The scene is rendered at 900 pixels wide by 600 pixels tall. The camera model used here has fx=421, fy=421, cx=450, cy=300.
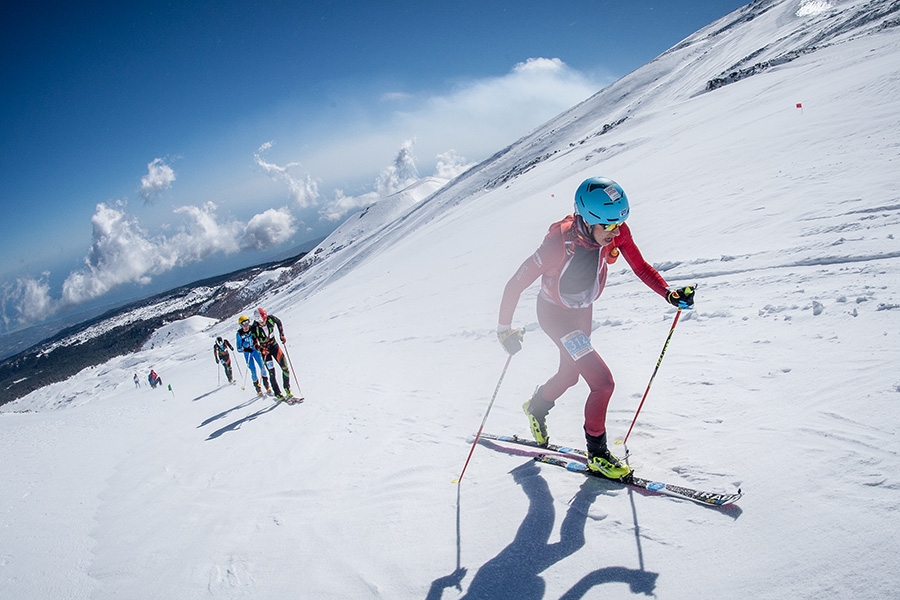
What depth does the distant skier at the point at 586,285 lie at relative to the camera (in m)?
3.98

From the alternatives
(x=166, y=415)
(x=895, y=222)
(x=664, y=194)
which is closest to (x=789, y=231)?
(x=895, y=222)

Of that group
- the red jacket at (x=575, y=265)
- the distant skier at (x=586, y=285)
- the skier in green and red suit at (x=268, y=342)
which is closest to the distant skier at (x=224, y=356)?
the skier in green and red suit at (x=268, y=342)

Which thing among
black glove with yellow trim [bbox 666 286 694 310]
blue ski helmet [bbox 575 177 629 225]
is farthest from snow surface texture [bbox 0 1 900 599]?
blue ski helmet [bbox 575 177 629 225]

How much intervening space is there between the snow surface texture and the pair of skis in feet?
0.35

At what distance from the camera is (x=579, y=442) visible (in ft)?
16.9

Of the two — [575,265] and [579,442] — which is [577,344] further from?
[579,442]

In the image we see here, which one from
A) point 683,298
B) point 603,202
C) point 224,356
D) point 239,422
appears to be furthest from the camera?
point 224,356

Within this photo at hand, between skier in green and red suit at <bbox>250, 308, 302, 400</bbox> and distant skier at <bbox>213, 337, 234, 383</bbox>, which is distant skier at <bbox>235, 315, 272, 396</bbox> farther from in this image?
distant skier at <bbox>213, 337, 234, 383</bbox>

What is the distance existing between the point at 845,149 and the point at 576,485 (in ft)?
45.6

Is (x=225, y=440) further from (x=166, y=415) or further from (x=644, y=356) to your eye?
(x=644, y=356)

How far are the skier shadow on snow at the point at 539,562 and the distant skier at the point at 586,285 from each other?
0.58 metres

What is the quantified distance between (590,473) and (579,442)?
865 mm

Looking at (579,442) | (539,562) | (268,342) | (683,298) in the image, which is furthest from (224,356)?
(683,298)

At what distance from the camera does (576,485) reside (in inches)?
165
